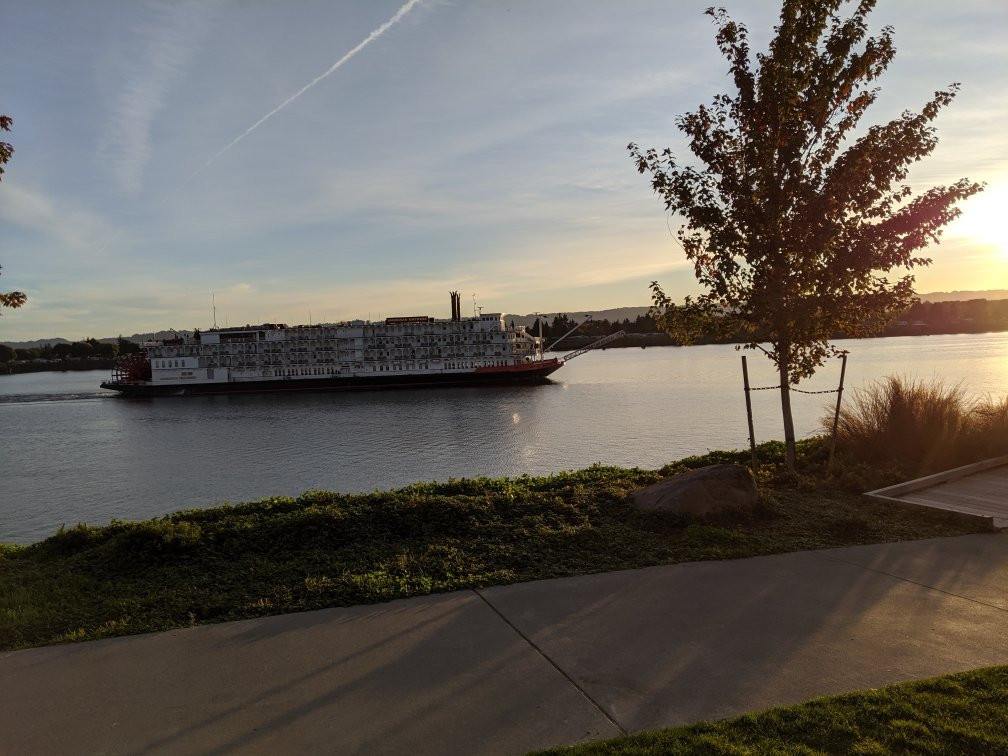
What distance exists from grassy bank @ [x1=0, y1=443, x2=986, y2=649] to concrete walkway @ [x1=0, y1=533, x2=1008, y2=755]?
0.40m

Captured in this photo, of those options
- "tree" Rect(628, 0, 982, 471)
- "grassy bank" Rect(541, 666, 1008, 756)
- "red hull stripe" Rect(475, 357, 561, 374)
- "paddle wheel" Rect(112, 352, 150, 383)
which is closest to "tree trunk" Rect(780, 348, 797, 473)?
"tree" Rect(628, 0, 982, 471)

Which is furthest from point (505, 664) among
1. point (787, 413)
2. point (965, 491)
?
point (965, 491)

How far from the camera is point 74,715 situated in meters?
3.89

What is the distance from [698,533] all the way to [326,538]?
3.97m

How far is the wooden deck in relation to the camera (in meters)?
8.09

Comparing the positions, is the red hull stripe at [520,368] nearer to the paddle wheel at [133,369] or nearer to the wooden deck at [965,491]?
the paddle wheel at [133,369]

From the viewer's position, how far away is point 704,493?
27.0ft

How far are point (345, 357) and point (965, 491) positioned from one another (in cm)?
7568

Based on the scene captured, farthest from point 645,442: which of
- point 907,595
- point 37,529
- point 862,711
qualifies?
point 862,711

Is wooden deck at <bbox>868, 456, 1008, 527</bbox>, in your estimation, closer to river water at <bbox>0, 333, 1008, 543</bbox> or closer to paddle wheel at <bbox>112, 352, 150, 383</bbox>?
river water at <bbox>0, 333, 1008, 543</bbox>

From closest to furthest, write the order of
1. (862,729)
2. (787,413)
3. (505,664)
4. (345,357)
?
(862,729)
(505,664)
(787,413)
(345,357)

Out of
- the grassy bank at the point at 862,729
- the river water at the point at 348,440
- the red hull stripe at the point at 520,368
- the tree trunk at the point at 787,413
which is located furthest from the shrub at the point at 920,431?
the red hull stripe at the point at 520,368

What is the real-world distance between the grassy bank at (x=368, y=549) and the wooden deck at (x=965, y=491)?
0.77ft

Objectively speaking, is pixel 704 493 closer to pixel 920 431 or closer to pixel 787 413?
pixel 787 413
